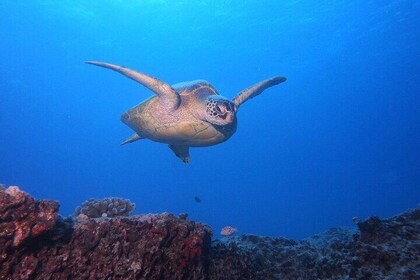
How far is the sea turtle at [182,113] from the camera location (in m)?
7.05

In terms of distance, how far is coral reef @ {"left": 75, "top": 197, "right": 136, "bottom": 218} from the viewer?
6.02m

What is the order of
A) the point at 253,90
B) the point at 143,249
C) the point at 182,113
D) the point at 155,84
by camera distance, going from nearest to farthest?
the point at 143,249 → the point at 155,84 → the point at 182,113 → the point at 253,90

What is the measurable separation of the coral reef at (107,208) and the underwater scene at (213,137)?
0.05 m

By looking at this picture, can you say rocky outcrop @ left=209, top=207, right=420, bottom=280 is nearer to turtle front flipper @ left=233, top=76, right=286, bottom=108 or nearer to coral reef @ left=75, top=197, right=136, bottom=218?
coral reef @ left=75, top=197, right=136, bottom=218

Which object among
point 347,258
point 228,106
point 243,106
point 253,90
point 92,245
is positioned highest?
point 243,106

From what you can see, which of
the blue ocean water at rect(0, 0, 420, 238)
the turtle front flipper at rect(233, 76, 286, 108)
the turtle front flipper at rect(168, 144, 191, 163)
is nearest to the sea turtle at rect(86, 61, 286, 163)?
the turtle front flipper at rect(233, 76, 286, 108)

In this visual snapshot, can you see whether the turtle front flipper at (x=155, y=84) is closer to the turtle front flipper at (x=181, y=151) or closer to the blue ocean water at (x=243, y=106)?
the turtle front flipper at (x=181, y=151)

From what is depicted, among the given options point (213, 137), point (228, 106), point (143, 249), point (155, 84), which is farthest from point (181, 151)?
point (143, 249)

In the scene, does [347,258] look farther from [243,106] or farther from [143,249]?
[243,106]

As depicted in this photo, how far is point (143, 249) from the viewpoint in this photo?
3924mm

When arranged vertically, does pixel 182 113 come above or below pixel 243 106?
below

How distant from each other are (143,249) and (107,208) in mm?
2633

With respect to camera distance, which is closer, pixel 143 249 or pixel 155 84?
pixel 143 249

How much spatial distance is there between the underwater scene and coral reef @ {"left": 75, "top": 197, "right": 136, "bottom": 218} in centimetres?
5
